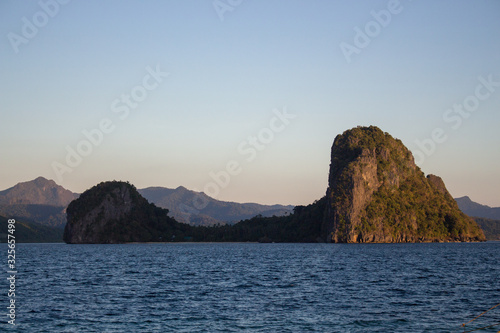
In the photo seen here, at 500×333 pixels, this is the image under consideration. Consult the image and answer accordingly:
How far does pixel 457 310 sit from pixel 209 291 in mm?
27351

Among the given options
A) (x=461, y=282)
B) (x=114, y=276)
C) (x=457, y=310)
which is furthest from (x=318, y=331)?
(x=114, y=276)

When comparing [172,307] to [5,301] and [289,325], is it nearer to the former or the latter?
[289,325]

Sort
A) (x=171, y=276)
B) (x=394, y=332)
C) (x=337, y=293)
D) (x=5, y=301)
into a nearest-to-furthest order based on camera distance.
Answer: (x=394, y=332) → (x=5, y=301) → (x=337, y=293) → (x=171, y=276)

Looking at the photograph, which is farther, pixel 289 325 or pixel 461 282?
pixel 461 282

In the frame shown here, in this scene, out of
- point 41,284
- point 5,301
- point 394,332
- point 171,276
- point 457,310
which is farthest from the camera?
point 171,276

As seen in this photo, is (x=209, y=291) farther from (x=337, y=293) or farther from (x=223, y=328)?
(x=223, y=328)

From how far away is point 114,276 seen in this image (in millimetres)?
81000

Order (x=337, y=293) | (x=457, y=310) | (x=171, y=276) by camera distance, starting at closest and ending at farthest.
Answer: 1. (x=457, y=310)
2. (x=337, y=293)
3. (x=171, y=276)

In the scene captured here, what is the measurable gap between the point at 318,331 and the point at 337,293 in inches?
823

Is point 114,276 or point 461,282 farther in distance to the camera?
point 114,276

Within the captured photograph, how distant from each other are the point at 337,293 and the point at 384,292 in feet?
17.6

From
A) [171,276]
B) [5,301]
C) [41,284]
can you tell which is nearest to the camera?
[5,301]

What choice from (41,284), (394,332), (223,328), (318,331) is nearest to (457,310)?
(394,332)

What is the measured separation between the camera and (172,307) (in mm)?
49469
